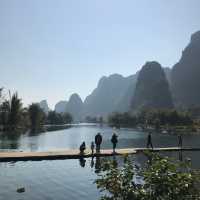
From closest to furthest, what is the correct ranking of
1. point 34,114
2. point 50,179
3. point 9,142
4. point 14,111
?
point 50,179, point 9,142, point 14,111, point 34,114

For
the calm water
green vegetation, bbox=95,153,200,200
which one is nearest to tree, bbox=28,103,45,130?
the calm water

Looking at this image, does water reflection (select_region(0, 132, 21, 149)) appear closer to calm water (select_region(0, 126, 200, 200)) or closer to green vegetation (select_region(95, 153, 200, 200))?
calm water (select_region(0, 126, 200, 200))

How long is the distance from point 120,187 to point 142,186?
0.50 metres

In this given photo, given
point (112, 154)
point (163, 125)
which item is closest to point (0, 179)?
point (112, 154)

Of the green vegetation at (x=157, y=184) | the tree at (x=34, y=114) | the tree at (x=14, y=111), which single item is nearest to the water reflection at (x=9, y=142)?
the tree at (x=14, y=111)

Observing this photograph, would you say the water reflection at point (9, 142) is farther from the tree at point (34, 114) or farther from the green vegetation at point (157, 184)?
the tree at point (34, 114)

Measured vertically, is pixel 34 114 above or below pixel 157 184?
above

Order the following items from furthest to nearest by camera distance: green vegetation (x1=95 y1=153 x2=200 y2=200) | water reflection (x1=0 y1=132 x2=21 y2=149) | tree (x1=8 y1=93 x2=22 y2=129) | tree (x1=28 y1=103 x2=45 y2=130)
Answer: tree (x1=28 y1=103 x2=45 y2=130), tree (x1=8 y1=93 x2=22 y2=129), water reflection (x1=0 y1=132 x2=21 y2=149), green vegetation (x1=95 y1=153 x2=200 y2=200)

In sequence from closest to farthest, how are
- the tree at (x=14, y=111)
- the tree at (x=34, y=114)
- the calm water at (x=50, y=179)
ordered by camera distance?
the calm water at (x=50, y=179) → the tree at (x=14, y=111) → the tree at (x=34, y=114)

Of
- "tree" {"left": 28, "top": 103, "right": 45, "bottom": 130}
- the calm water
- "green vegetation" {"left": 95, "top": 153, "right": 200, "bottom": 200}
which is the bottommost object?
the calm water

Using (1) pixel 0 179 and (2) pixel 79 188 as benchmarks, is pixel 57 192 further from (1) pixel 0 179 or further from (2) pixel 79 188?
(1) pixel 0 179

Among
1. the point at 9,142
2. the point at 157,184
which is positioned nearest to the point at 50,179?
the point at 157,184

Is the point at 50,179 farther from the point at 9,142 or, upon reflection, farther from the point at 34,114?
the point at 34,114

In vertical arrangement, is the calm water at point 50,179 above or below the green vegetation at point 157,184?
below
